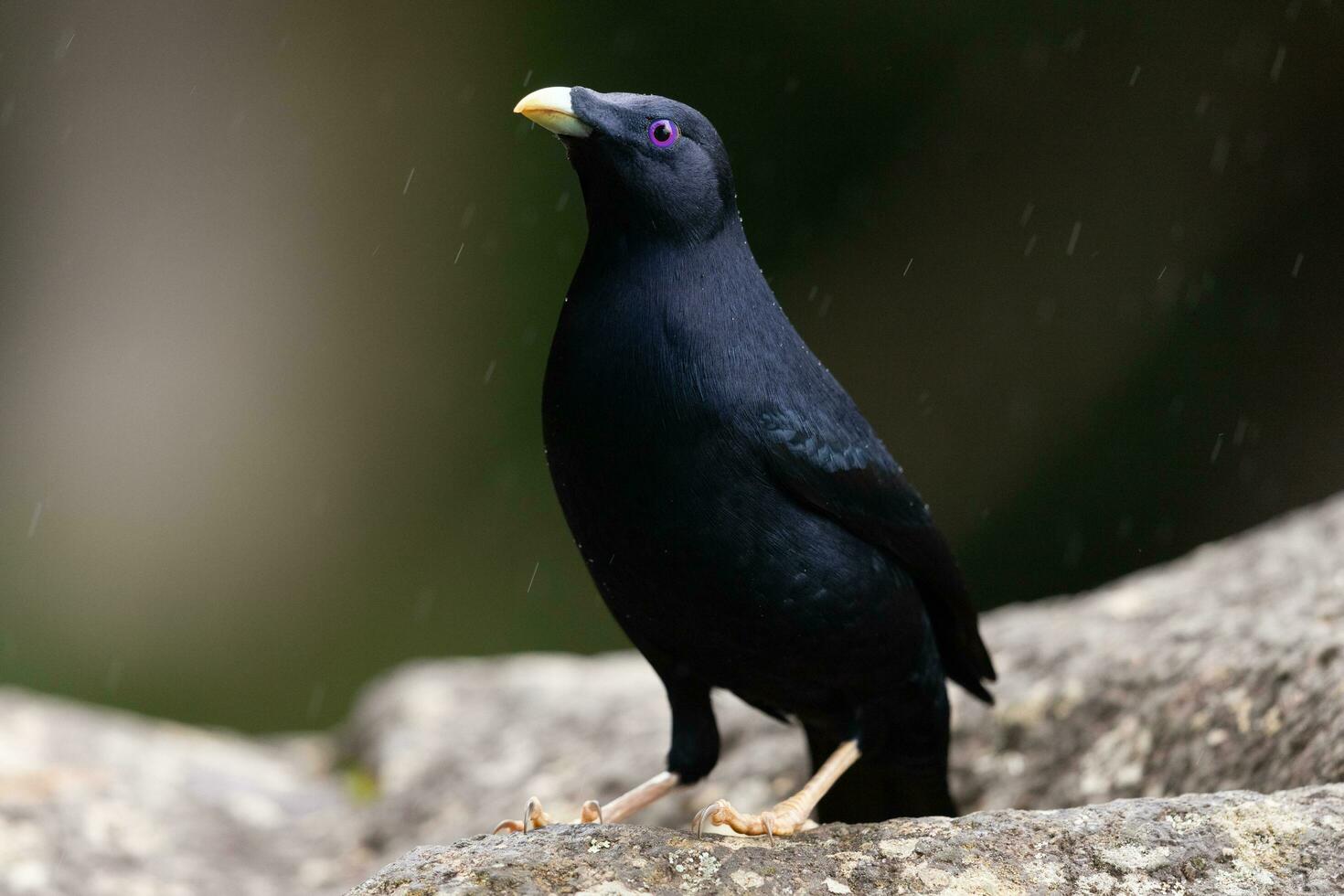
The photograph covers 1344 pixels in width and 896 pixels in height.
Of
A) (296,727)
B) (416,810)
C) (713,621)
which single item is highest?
(713,621)

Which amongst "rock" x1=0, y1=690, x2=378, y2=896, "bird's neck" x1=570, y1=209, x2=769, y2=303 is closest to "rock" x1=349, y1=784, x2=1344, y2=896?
"bird's neck" x1=570, y1=209, x2=769, y2=303

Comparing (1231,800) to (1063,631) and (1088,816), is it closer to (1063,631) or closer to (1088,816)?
(1088,816)

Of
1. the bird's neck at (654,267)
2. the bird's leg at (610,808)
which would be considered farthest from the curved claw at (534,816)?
the bird's neck at (654,267)

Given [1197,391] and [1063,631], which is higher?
[1197,391]

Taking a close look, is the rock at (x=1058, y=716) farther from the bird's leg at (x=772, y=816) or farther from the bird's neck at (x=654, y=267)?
the bird's neck at (x=654, y=267)

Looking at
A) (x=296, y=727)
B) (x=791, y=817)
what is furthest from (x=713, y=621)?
(x=296, y=727)

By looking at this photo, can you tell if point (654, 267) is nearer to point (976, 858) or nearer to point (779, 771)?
point (976, 858)

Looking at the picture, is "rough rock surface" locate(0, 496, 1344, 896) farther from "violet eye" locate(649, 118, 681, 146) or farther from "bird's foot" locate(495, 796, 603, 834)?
"violet eye" locate(649, 118, 681, 146)
